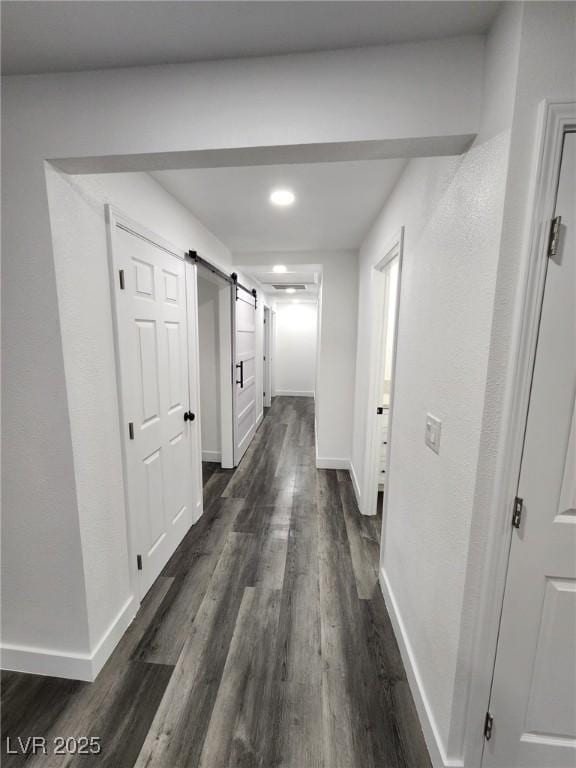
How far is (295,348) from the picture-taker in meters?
7.62

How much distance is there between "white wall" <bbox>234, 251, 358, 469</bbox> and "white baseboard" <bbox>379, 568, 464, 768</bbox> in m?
1.89

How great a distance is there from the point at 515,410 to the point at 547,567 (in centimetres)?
48

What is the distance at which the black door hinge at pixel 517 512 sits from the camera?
0.89 metres

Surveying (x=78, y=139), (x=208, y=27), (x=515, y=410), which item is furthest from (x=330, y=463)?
(x=208, y=27)

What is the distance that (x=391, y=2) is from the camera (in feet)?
2.58

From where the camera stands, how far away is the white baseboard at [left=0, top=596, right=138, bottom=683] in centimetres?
138

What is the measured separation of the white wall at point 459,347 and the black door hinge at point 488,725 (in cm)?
3

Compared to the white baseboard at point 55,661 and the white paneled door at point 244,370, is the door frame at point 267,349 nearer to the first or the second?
the white paneled door at point 244,370

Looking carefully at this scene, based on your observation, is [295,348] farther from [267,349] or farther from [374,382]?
[374,382]

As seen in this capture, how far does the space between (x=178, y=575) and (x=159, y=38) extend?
2.51 metres

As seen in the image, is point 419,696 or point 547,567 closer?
point 547,567

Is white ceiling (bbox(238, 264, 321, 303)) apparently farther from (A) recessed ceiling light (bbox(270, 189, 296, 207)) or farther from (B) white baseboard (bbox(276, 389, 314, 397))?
(B) white baseboard (bbox(276, 389, 314, 397))

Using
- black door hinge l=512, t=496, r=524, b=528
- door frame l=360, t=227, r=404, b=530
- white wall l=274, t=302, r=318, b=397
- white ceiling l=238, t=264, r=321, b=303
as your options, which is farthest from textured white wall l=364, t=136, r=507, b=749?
white wall l=274, t=302, r=318, b=397

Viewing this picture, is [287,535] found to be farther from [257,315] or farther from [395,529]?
[257,315]
